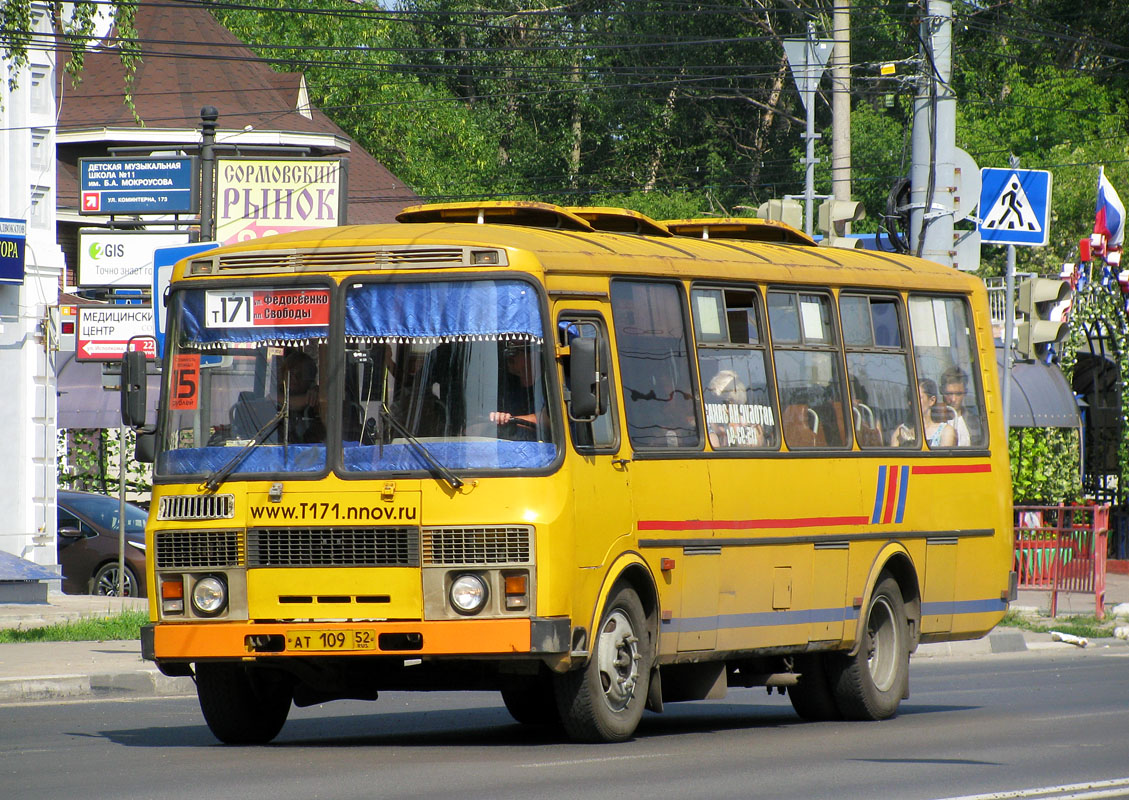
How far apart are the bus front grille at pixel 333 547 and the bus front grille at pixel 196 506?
0.19 m

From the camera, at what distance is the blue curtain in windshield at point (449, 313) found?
34.0ft

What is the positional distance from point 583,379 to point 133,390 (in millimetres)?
2573

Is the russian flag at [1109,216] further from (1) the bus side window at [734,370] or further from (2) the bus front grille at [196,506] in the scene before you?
(2) the bus front grille at [196,506]

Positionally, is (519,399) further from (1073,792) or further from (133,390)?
(1073,792)

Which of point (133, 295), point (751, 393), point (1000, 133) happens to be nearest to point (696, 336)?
point (751, 393)

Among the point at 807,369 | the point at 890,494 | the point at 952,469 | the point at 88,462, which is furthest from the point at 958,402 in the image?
the point at 88,462

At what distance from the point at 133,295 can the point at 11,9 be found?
10257mm

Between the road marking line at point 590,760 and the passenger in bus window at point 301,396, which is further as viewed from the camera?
the passenger in bus window at point 301,396

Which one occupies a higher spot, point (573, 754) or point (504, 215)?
point (504, 215)

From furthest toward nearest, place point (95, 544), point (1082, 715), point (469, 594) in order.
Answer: point (95, 544) < point (1082, 715) < point (469, 594)

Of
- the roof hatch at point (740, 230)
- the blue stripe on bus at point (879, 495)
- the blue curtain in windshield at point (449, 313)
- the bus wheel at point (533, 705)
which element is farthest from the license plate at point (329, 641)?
the roof hatch at point (740, 230)

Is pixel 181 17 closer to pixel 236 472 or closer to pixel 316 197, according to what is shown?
pixel 316 197

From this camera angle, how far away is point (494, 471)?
1015 centimetres

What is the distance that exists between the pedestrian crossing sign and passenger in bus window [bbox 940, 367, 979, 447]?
236 inches
